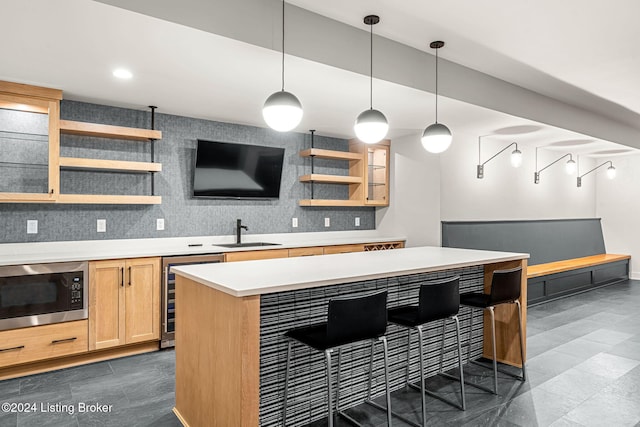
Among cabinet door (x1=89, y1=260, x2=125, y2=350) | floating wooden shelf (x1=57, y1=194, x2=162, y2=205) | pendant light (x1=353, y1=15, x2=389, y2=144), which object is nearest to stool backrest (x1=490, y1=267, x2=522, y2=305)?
pendant light (x1=353, y1=15, x2=389, y2=144)

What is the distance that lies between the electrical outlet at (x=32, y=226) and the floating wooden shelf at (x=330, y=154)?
117 inches

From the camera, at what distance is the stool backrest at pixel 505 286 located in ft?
9.72

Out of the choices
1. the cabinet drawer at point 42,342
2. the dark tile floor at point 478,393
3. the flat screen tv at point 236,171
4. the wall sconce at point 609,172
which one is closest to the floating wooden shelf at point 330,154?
the flat screen tv at point 236,171

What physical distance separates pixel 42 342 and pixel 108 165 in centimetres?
161

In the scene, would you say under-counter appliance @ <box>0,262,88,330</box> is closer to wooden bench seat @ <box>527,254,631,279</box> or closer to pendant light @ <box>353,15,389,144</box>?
pendant light @ <box>353,15,389,144</box>

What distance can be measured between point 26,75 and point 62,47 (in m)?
0.82

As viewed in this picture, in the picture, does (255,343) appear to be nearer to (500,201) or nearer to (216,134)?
(216,134)

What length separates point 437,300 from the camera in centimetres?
256

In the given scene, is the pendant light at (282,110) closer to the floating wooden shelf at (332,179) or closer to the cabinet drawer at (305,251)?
the cabinet drawer at (305,251)

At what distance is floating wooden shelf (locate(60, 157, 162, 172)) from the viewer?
3641 mm

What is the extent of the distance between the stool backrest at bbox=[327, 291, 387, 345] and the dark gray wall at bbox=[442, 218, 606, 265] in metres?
3.12

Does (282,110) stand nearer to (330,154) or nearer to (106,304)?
(106,304)

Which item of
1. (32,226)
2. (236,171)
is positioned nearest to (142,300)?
(32,226)

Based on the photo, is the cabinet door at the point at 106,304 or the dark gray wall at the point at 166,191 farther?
the dark gray wall at the point at 166,191
